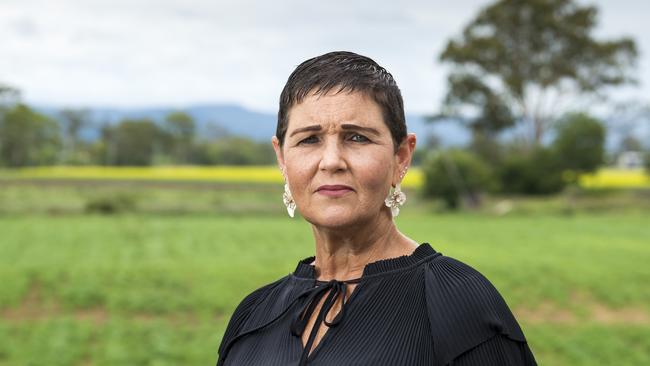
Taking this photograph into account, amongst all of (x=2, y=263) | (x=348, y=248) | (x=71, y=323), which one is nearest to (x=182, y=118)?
(x=2, y=263)

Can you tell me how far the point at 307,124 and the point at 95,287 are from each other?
507 inches

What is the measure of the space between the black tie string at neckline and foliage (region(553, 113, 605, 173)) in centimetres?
3808

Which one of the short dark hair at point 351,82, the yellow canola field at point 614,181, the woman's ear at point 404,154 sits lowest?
the yellow canola field at point 614,181

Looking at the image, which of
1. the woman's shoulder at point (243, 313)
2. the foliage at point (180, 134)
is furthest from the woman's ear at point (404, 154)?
the foliage at point (180, 134)

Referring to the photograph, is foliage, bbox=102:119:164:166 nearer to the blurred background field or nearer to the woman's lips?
the blurred background field

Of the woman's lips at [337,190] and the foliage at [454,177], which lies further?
the foliage at [454,177]

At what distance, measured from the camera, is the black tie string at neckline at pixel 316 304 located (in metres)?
1.59

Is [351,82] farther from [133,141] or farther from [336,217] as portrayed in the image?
[133,141]

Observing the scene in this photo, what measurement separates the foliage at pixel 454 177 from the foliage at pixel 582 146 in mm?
4947

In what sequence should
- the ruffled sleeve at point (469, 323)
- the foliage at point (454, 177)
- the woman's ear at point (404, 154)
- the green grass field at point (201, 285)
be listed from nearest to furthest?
the ruffled sleeve at point (469, 323)
the woman's ear at point (404, 154)
the green grass field at point (201, 285)
the foliage at point (454, 177)

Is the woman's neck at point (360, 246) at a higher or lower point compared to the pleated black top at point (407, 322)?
higher

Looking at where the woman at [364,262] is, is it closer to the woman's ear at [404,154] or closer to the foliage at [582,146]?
the woman's ear at [404,154]

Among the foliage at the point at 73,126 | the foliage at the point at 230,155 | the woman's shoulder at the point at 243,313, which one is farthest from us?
the foliage at the point at 73,126

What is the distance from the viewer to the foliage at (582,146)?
3769cm
